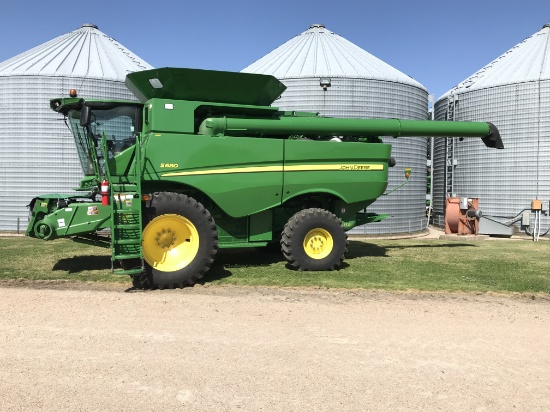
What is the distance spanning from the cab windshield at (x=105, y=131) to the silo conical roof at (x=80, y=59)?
7.62 metres

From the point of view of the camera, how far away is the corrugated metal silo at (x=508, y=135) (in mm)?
14781

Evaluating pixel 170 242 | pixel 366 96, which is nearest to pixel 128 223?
pixel 170 242

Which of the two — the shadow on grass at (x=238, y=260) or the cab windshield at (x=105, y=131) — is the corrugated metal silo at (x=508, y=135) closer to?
the shadow on grass at (x=238, y=260)

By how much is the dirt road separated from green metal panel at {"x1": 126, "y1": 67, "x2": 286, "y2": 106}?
133 inches

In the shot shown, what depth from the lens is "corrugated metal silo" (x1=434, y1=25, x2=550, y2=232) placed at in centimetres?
1478

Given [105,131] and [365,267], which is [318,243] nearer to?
[365,267]

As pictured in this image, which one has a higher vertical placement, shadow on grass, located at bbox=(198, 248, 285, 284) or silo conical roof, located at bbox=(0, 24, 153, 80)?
silo conical roof, located at bbox=(0, 24, 153, 80)

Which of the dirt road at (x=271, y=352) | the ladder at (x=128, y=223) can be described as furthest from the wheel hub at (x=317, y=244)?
the ladder at (x=128, y=223)

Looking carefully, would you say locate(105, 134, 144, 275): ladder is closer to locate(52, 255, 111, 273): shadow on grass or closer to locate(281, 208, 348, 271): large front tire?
locate(52, 255, 111, 273): shadow on grass

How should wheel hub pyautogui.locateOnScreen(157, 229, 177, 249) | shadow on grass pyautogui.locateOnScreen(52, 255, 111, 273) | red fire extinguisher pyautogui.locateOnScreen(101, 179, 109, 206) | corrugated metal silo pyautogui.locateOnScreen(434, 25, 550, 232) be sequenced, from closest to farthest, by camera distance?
red fire extinguisher pyautogui.locateOnScreen(101, 179, 109, 206) < wheel hub pyautogui.locateOnScreen(157, 229, 177, 249) < shadow on grass pyautogui.locateOnScreen(52, 255, 111, 273) < corrugated metal silo pyautogui.locateOnScreen(434, 25, 550, 232)

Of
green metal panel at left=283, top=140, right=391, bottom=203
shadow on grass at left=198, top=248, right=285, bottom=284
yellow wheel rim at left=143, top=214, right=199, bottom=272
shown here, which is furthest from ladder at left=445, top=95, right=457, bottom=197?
yellow wheel rim at left=143, top=214, right=199, bottom=272

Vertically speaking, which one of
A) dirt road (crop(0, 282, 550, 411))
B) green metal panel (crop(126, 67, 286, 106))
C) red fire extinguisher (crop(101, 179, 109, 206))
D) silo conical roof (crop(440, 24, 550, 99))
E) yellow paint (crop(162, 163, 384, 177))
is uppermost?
silo conical roof (crop(440, 24, 550, 99))

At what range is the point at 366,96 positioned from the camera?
14812mm

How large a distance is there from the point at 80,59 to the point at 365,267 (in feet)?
39.8
